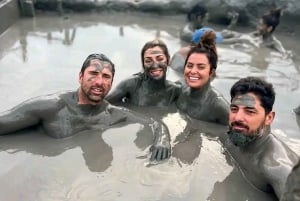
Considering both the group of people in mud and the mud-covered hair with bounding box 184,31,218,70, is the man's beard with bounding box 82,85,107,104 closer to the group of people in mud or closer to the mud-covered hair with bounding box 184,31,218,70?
the group of people in mud

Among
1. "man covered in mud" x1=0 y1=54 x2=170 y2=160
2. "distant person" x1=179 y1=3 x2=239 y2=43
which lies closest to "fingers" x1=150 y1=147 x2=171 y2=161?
"man covered in mud" x1=0 y1=54 x2=170 y2=160

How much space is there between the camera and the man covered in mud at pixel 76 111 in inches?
192

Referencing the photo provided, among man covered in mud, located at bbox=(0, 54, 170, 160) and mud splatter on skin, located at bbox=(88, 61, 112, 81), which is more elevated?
mud splatter on skin, located at bbox=(88, 61, 112, 81)

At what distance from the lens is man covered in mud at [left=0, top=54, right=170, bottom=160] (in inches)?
192

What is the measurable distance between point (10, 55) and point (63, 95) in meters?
4.14

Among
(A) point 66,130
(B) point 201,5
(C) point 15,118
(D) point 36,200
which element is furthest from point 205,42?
(B) point 201,5

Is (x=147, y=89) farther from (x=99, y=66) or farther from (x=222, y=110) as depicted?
(x=99, y=66)

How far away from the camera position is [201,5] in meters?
12.3

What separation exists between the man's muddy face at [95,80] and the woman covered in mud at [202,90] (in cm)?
108

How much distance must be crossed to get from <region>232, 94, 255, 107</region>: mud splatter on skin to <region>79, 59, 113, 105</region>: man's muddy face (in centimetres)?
151

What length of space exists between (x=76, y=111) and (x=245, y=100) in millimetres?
1966

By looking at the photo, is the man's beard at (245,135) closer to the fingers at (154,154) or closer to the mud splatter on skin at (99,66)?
the fingers at (154,154)

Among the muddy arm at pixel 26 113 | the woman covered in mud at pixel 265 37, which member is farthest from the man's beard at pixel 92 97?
the woman covered in mud at pixel 265 37

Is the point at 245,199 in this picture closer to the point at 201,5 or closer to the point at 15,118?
the point at 15,118
